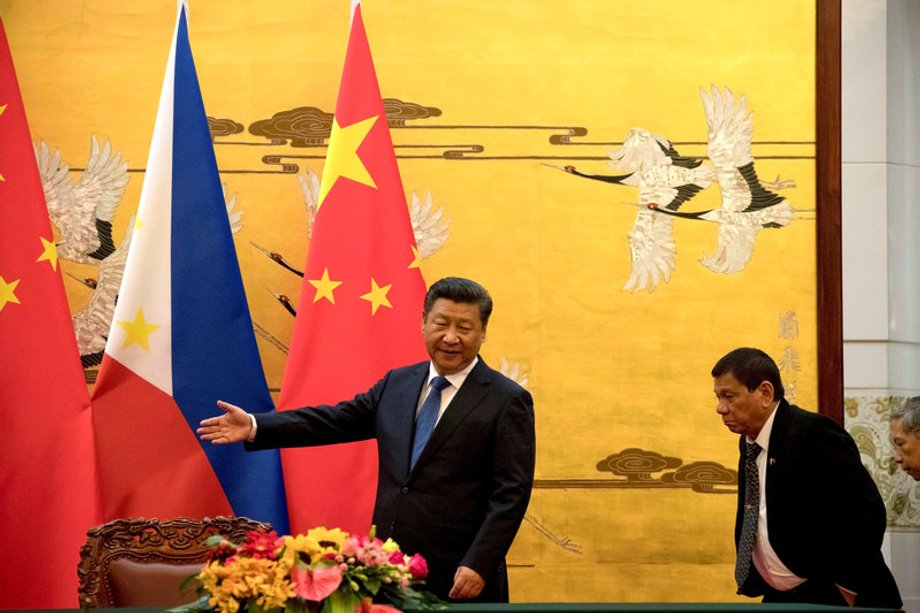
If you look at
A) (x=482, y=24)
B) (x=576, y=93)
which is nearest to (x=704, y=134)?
(x=576, y=93)

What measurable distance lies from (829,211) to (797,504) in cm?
181

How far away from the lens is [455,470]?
3932mm

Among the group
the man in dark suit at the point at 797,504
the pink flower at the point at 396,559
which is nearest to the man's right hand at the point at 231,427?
the man in dark suit at the point at 797,504

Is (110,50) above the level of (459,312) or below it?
above

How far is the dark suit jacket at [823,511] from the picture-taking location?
364 centimetres

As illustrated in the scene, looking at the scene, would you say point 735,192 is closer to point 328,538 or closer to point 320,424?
point 320,424

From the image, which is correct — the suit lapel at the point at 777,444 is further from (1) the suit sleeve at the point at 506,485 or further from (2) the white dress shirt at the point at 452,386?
(2) the white dress shirt at the point at 452,386

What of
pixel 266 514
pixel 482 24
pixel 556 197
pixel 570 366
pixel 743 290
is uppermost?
pixel 482 24

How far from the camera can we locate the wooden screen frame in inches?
201

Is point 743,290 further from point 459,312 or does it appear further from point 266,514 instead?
point 266,514

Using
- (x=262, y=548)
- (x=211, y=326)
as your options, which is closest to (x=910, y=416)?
(x=262, y=548)

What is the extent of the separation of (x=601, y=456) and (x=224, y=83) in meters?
2.29

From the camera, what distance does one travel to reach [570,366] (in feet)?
16.8

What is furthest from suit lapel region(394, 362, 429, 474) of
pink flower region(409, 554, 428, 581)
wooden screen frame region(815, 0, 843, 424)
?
wooden screen frame region(815, 0, 843, 424)
